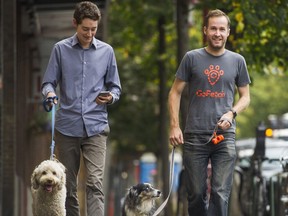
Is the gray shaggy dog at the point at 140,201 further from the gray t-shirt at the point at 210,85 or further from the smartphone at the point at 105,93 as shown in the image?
the smartphone at the point at 105,93

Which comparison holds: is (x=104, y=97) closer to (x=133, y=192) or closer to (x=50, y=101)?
(x=50, y=101)

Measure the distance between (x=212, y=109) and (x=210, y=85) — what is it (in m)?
0.24

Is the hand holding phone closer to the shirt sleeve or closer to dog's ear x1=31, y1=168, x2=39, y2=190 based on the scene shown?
the shirt sleeve

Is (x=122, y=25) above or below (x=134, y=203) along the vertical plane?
above

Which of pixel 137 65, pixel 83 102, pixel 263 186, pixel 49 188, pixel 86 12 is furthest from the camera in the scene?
pixel 137 65

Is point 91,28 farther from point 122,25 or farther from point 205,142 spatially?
point 122,25

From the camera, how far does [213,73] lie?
35.1ft

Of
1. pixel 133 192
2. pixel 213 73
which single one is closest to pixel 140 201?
pixel 133 192

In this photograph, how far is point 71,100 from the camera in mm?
10680

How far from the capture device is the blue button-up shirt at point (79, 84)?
35.0ft

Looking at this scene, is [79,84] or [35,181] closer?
[35,181]

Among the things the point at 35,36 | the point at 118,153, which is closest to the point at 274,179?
the point at 35,36

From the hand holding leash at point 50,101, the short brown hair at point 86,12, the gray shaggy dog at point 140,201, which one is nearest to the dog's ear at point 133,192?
the gray shaggy dog at point 140,201

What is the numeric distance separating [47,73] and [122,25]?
714 inches
